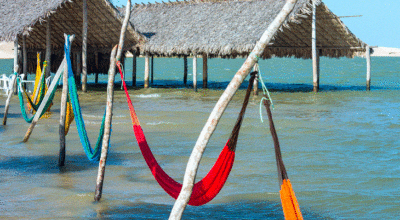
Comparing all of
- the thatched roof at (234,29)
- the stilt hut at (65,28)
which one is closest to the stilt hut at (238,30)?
the thatched roof at (234,29)

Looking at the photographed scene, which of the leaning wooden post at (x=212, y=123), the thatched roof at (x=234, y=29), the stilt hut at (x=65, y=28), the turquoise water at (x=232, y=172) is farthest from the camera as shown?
the thatched roof at (x=234, y=29)

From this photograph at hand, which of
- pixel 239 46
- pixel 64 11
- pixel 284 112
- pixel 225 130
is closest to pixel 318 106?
pixel 284 112

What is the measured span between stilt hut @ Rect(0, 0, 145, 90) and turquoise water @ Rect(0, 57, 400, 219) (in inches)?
113

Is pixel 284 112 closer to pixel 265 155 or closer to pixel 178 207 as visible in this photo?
pixel 265 155

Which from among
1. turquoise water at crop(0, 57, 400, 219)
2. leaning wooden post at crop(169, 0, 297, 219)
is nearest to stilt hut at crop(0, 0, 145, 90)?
turquoise water at crop(0, 57, 400, 219)

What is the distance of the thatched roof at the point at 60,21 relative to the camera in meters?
12.5

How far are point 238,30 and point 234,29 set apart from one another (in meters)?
0.18

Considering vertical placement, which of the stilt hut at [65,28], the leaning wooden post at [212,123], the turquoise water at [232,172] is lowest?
the turquoise water at [232,172]

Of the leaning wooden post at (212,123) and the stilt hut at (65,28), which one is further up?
the stilt hut at (65,28)

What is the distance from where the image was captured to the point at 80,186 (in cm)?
503

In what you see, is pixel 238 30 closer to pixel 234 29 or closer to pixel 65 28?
pixel 234 29

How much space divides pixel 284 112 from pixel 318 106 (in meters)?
1.41

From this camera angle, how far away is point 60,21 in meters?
14.6

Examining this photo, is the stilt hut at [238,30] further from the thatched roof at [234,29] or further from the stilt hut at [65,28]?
the stilt hut at [65,28]
